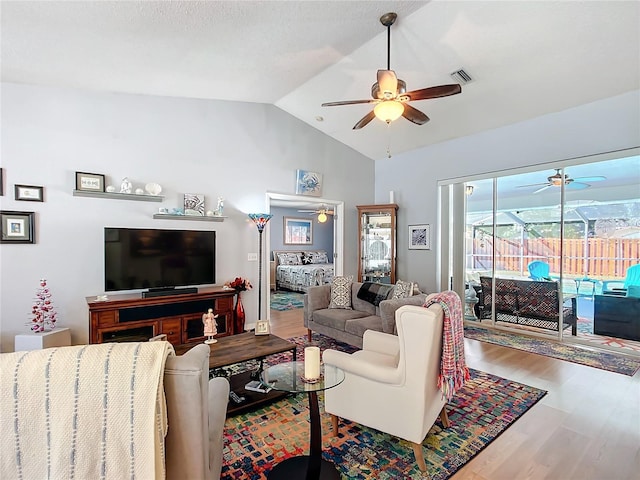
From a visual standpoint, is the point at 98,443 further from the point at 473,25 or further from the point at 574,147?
the point at 574,147

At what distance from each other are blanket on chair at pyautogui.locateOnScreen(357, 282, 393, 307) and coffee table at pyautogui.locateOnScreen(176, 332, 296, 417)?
161 centimetres

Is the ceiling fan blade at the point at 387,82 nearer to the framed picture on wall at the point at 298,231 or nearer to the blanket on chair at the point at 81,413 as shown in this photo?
the blanket on chair at the point at 81,413

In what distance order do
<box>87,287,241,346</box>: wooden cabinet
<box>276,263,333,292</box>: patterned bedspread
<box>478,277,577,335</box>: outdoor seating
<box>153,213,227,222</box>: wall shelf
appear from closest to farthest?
1. <box>87,287,241,346</box>: wooden cabinet
2. <box>153,213,227,222</box>: wall shelf
3. <box>478,277,577,335</box>: outdoor seating
4. <box>276,263,333,292</box>: patterned bedspread

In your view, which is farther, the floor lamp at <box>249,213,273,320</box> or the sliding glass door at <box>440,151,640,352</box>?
the floor lamp at <box>249,213,273,320</box>

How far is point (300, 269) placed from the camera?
8102mm

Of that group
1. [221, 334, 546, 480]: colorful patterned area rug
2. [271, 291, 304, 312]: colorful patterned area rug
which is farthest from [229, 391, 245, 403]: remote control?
[271, 291, 304, 312]: colorful patterned area rug

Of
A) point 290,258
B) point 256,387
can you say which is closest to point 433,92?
point 256,387

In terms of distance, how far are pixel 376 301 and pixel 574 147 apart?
10.6ft

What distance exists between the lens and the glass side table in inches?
68.2

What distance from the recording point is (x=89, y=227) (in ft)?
12.3

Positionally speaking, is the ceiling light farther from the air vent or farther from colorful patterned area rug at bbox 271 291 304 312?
colorful patterned area rug at bbox 271 291 304 312

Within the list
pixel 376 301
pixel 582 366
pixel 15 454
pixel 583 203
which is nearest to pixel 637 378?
pixel 582 366

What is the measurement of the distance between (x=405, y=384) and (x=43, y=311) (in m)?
3.73

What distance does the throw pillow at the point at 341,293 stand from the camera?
14.4 feet
